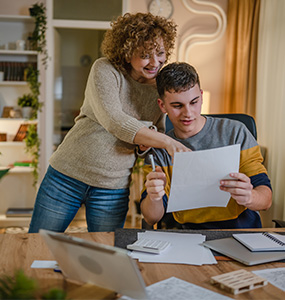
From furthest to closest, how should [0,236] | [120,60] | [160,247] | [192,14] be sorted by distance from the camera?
[192,14] → [120,60] → [0,236] → [160,247]

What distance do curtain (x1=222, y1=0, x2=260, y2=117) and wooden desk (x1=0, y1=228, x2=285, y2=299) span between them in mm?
3104

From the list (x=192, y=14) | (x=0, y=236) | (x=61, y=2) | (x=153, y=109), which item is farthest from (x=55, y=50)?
(x=0, y=236)

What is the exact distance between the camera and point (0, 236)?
1.38 m

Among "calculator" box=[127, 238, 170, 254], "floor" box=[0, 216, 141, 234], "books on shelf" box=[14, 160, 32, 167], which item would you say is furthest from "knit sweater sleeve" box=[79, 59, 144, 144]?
"books on shelf" box=[14, 160, 32, 167]

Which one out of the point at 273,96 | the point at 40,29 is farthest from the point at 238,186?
the point at 40,29

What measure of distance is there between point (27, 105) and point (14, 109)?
218 mm

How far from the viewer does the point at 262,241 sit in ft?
4.28

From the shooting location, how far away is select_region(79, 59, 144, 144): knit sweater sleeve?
4.99 feet

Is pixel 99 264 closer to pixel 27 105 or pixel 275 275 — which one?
pixel 275 275

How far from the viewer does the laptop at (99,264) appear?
80 centimetres

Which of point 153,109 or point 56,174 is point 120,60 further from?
point 56,174

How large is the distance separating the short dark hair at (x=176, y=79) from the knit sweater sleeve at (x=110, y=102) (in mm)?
162

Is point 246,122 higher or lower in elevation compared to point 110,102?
lower

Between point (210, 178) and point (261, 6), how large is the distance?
9.51 ft
